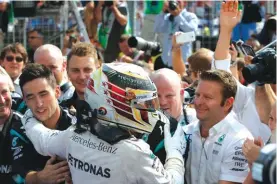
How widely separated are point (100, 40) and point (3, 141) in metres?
7.05

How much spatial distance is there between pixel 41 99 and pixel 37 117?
14 cm

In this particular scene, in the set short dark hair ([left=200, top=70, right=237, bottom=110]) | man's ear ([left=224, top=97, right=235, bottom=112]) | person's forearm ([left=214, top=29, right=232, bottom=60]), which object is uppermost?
person's forearm ([left=214, top=29, right=232, bottom=60])

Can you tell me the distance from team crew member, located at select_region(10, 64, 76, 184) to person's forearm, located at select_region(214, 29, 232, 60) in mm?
1313

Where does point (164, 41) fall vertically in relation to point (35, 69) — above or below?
below

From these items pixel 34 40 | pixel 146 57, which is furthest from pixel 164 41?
pixel 34 40

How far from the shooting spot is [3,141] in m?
4.35

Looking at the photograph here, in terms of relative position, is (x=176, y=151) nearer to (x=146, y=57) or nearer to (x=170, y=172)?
(x=170, y=172)

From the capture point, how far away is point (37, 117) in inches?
168

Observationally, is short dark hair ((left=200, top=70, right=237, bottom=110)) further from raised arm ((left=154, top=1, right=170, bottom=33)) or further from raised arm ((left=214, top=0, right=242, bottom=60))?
raised arm ((left=154, top=1, right=170, bottom=33))

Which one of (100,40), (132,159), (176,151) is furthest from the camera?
(100,40)

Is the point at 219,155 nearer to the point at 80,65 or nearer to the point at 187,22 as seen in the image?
the point at 80,65

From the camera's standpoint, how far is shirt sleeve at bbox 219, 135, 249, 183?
3.96 meters

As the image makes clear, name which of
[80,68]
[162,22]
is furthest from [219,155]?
[162,22]

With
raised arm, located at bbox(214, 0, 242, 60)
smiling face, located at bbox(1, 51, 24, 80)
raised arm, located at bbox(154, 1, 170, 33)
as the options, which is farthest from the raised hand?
raised arm, located at bbox(154, 1, 170, 33)
